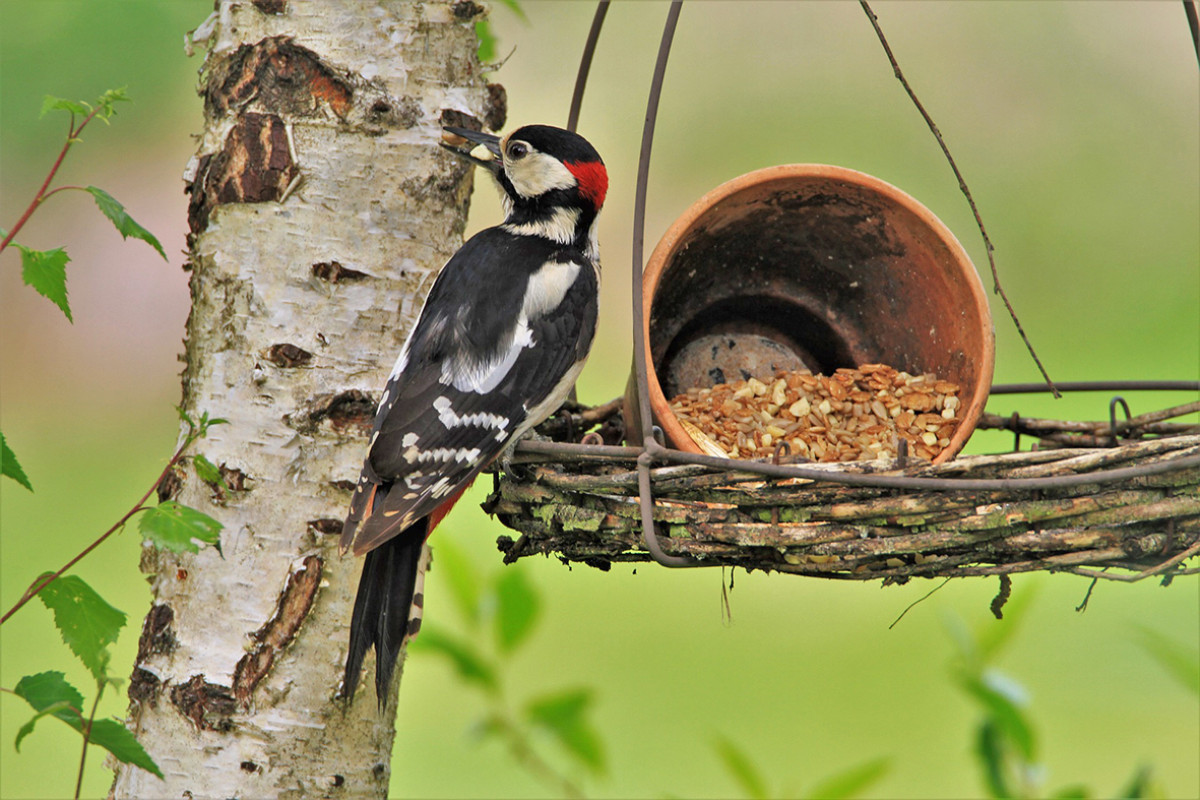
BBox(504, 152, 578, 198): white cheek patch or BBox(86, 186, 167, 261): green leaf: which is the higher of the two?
BBox(504, 152, 578, 198): white cheek patch

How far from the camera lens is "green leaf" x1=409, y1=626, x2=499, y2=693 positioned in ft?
3.68

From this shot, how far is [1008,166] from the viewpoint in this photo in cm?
440

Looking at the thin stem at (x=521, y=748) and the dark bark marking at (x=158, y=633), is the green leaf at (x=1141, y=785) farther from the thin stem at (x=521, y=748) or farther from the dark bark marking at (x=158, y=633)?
the dark bark marking at (x=158, y=633)

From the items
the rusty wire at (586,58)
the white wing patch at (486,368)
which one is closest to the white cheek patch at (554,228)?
the rusty wire at (586,58)

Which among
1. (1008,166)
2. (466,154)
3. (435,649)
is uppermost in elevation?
(1008,166)

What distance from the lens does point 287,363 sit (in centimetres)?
149

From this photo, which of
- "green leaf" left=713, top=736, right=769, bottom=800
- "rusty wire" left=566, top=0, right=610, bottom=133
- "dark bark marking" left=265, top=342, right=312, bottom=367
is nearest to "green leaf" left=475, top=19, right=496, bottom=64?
"rusty wire" left=566, top=0, right=610, bottom=133

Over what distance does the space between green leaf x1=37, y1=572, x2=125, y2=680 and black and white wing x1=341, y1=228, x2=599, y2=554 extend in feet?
1.04

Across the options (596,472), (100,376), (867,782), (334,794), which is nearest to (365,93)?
(596,472)

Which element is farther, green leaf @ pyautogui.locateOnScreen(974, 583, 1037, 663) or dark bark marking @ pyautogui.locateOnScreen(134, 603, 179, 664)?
dark bark marking @ pyautogui.locateOnScreen(134, 603, 179, 664)

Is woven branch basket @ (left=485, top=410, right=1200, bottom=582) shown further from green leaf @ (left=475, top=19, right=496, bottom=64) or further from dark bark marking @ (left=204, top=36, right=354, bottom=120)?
green leaf @ (left=475, top=19, right=496, bottom=64)

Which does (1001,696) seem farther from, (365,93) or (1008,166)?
(1008,166)

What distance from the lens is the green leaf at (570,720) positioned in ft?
3.60

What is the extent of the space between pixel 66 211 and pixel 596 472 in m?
3.95
